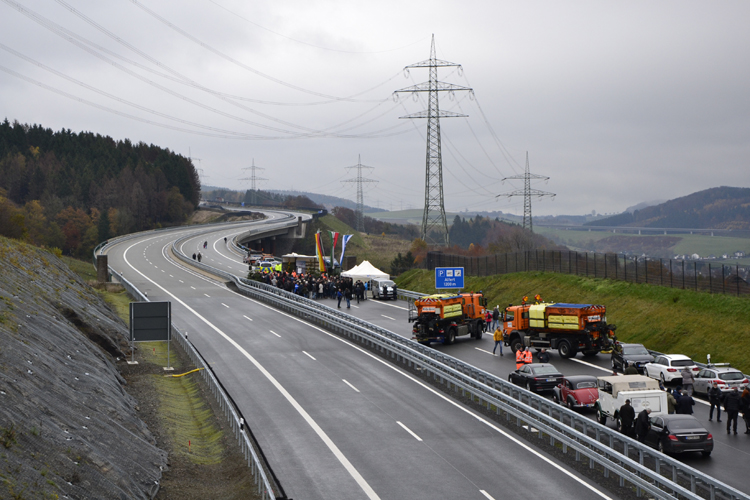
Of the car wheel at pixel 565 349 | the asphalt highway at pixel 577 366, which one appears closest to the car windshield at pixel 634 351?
the asphalt highway at pixel 577 366

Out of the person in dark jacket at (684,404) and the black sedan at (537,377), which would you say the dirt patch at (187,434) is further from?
the person in dark jacket at (684,404)

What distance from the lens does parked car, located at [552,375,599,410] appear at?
23.7 meters

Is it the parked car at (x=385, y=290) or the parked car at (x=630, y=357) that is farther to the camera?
the parked car at (x=385, y=290)

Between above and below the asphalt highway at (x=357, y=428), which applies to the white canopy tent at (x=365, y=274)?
above

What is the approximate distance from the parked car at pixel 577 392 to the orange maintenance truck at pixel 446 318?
13.7 meters

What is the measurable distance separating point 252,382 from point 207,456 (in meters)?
8.61

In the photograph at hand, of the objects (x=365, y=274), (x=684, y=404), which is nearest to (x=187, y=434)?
(x=684, y=404)

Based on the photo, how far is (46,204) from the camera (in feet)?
407

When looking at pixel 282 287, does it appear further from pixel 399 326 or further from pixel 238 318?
pixel 399 326

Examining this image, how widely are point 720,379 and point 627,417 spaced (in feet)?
24.7

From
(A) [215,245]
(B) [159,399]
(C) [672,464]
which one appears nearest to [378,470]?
(C) [672,464]

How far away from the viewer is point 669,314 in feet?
128

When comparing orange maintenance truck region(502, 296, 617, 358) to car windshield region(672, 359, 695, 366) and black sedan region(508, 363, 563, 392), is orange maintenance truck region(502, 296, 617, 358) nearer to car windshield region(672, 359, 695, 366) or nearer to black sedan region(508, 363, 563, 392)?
car windshield region(672, 359, 695, 366)

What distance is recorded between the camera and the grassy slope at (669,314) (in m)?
33.7
